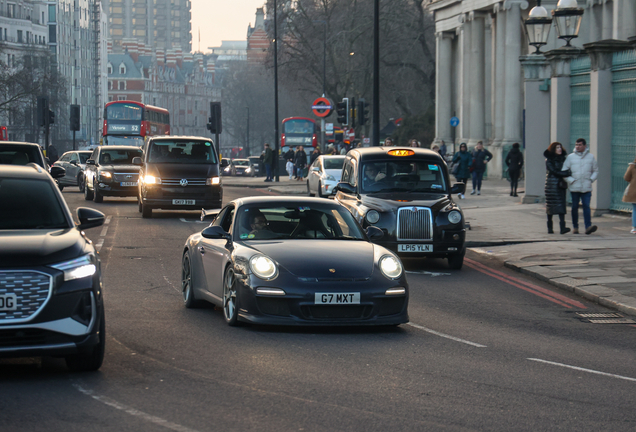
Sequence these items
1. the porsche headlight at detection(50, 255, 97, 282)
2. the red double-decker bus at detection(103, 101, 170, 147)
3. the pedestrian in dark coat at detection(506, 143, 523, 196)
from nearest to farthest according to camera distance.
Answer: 1. the porsche headlight at detection(50, 255, 97, 282)
2. the pedestrian in dark coat at detection(506, 143, 523, 196)
3. the red double-decker bus at detection(103, 101, 170, 147)

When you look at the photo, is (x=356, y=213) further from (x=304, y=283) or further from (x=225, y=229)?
(x=304, y=283)

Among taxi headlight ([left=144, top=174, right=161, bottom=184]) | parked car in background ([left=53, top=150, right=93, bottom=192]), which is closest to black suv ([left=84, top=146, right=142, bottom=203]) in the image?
taxi headlight ([left=144, top=174, right=161, bottom=184])

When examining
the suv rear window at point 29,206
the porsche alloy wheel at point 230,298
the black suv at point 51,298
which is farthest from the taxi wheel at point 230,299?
the black suv at point 51,298

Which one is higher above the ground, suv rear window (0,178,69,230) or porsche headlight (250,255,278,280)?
suv rear window (0,178,69,230)

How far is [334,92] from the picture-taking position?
63.9 metres

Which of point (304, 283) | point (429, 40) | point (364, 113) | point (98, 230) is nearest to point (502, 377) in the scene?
point (304, 283)

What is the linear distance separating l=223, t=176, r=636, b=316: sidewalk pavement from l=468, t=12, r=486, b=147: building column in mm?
25086

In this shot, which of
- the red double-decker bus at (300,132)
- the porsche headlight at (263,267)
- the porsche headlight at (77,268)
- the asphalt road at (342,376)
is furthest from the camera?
the red double-decker bus at (300,132)

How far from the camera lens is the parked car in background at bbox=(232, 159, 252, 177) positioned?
241 ft

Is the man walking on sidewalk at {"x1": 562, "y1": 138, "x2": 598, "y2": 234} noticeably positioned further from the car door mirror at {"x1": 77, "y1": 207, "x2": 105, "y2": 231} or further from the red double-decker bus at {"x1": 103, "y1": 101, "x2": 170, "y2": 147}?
the red double-decker bus at {"x1": 103, "y1": 101, "x2": 170, "y2": 147}

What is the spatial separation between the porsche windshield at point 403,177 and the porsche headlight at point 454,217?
0.90 m

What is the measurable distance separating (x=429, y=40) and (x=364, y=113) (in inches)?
1306

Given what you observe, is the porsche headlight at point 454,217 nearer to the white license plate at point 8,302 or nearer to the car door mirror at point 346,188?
the car door mirror at point 346,188

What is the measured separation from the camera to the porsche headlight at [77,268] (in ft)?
21.6
